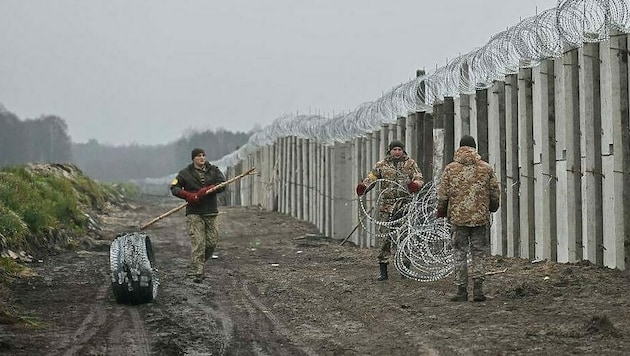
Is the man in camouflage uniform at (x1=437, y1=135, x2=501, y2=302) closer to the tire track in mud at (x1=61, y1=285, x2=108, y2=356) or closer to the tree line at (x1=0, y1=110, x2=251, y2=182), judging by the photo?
the tire track in mud at (x1=61, y1=285, x2=108, y2=356)

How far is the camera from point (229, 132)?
112m

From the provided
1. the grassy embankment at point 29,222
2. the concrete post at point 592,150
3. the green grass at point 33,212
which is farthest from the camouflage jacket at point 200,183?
the concrete post at point 592,150

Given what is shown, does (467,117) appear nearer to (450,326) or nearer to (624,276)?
(624,276)

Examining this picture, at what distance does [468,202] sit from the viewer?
9688 mm

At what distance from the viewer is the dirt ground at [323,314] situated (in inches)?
292

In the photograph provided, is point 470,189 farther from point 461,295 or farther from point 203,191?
point 203,191

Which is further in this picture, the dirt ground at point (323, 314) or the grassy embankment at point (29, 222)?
the grassy embankment at point (29, 222)

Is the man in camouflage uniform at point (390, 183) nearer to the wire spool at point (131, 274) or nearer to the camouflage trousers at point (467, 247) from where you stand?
the camouflage trousers at point (467, 247)

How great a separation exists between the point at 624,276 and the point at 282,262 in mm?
7070

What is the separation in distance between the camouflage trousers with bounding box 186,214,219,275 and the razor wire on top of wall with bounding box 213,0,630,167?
4046 millimetres

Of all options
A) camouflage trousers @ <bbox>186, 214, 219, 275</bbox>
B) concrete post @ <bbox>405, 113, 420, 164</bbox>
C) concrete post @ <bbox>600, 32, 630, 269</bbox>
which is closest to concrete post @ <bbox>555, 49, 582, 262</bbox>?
concrete post @ <bbox>600, 32, 630, 269</bbox>

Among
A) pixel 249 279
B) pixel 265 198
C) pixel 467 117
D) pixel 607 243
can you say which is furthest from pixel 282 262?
pixel 265 198

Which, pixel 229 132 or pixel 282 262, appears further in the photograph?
pixel 229 132

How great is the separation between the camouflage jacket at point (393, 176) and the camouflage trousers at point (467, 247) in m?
2.34
